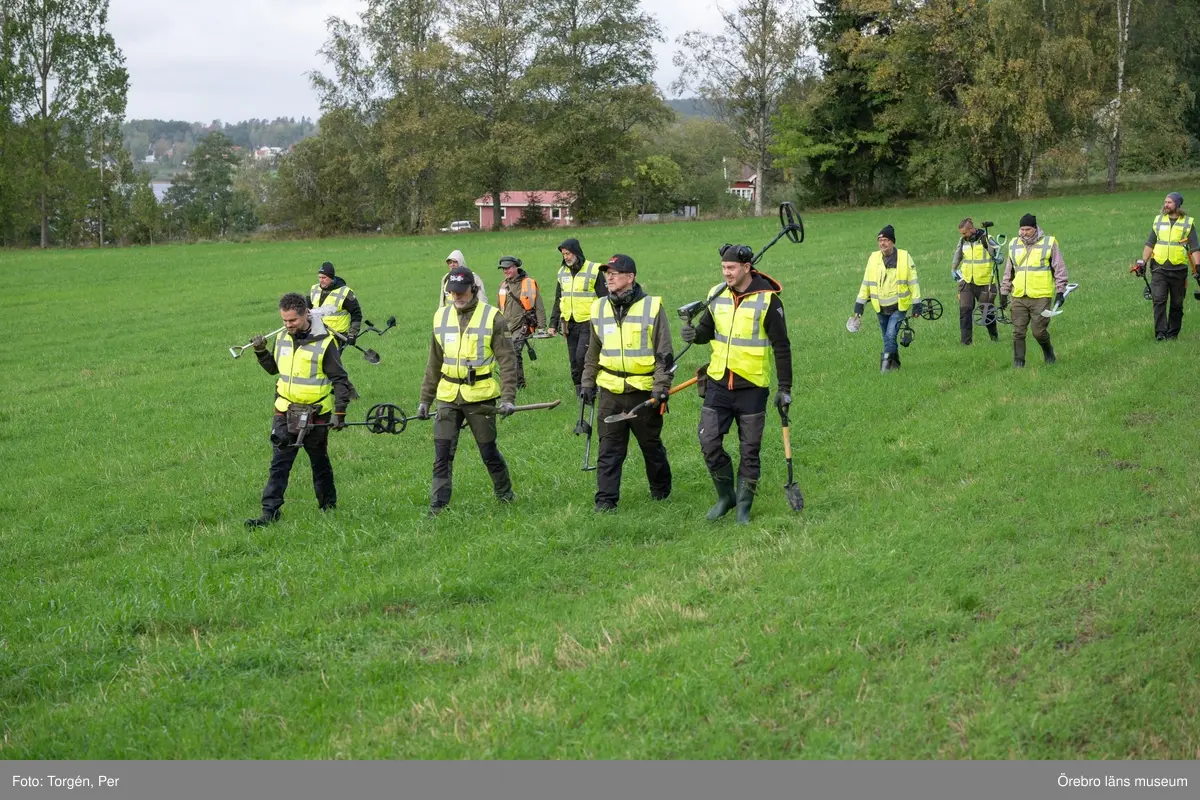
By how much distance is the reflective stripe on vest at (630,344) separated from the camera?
10.9 metres

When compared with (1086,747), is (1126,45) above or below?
above

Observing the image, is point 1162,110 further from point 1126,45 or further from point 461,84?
point 461,84

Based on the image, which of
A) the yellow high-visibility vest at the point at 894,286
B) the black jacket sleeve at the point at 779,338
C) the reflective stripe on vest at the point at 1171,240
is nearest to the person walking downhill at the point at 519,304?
the yellow high-visibility vest at the point at 894,286

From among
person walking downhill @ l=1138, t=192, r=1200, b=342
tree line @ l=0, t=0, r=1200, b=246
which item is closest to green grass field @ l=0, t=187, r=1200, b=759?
person walking downhill @ l=1138, t=192, r=1200, b=342

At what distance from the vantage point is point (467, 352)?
37.0ft

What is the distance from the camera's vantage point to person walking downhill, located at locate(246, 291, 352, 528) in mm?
11484

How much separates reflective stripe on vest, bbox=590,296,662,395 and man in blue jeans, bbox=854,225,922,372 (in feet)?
25.2

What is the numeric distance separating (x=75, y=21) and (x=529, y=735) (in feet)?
261

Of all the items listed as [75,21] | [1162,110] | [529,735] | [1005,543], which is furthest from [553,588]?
[75,21]

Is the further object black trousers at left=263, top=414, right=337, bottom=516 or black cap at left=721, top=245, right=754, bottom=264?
black trousers at left=263, top=414, right=337, bottom=516

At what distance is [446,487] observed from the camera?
37.6 feet

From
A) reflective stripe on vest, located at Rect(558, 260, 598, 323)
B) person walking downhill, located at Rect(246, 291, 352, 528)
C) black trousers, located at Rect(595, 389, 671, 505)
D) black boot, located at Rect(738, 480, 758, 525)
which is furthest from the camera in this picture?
reflective stripe on vest, located at Rect(558, 260, 598, 323)

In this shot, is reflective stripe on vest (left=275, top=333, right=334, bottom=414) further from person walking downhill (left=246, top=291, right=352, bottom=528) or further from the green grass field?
the green grass field

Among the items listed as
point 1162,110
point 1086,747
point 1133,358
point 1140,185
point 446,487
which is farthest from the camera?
point 1140,185
